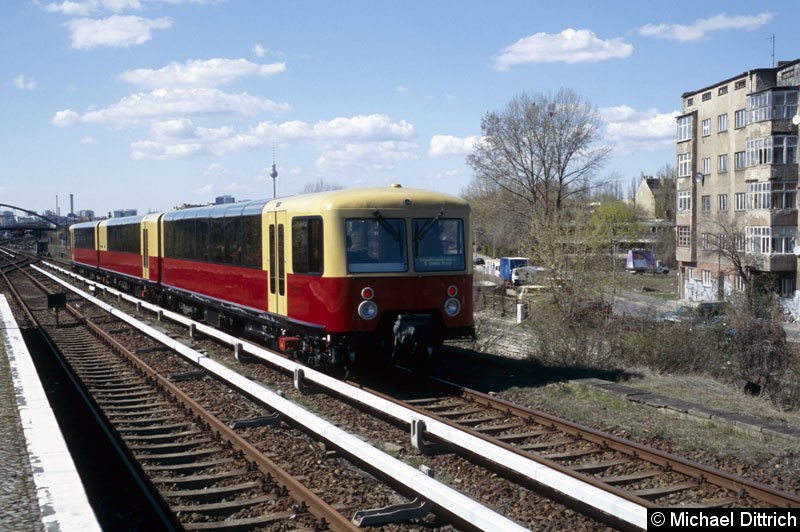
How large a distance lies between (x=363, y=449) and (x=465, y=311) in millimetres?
5371

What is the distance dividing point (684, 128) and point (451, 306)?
4407 cm

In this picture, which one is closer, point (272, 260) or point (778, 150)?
point (272, 260)

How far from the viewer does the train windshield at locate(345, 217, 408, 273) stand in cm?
1198

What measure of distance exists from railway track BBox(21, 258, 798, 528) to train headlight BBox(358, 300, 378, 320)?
1.56 meters

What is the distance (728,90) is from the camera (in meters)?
46.4

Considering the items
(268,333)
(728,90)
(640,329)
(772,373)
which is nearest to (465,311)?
(268,333)

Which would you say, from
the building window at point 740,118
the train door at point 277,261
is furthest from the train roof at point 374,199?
the building window at point 740,118

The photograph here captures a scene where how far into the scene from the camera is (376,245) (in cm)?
1217

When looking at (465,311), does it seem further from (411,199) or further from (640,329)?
(640,329)

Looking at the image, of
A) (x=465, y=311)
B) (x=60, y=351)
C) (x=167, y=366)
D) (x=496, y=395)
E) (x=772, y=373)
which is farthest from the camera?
(x=772, y=373)

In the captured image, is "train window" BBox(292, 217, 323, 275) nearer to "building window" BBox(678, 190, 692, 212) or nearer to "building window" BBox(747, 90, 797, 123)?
"building window" BBox(747, 90, 797, 123)

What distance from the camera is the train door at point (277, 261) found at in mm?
13398

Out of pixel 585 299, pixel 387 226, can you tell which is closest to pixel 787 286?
→ pixel 585 299

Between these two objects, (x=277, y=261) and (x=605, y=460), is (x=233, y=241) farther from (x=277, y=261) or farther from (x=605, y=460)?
(x=605, y=460)
